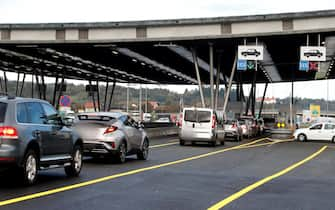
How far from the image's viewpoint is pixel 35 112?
1083cm

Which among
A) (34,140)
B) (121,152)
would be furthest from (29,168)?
(121,152)

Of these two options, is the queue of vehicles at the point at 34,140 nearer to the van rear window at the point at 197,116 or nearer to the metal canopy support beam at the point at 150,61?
the van rear window at the point at 197,116

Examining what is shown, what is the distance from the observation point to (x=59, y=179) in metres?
11.8

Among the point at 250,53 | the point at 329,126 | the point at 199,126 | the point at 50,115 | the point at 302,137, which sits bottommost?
the point at 302,137

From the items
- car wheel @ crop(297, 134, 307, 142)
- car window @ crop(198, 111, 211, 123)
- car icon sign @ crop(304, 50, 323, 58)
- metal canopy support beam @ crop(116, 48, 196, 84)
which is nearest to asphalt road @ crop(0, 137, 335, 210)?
car window @ crop(198, 111, 211, 123)

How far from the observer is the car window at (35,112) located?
1061cm

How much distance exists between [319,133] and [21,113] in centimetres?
3318

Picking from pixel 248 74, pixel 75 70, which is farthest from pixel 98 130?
pixel 248 74

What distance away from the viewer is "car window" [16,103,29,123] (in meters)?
10.1

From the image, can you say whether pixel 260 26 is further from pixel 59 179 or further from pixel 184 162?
pixel 59 179

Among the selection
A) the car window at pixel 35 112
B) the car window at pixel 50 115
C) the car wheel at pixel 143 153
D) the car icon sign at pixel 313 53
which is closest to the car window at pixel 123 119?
the car wheel at pixel 143 153

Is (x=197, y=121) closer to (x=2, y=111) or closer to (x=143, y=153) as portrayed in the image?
(x=143, y=153)

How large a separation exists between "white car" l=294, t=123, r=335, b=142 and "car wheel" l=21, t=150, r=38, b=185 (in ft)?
107

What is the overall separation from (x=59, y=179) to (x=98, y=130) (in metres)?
4.30
